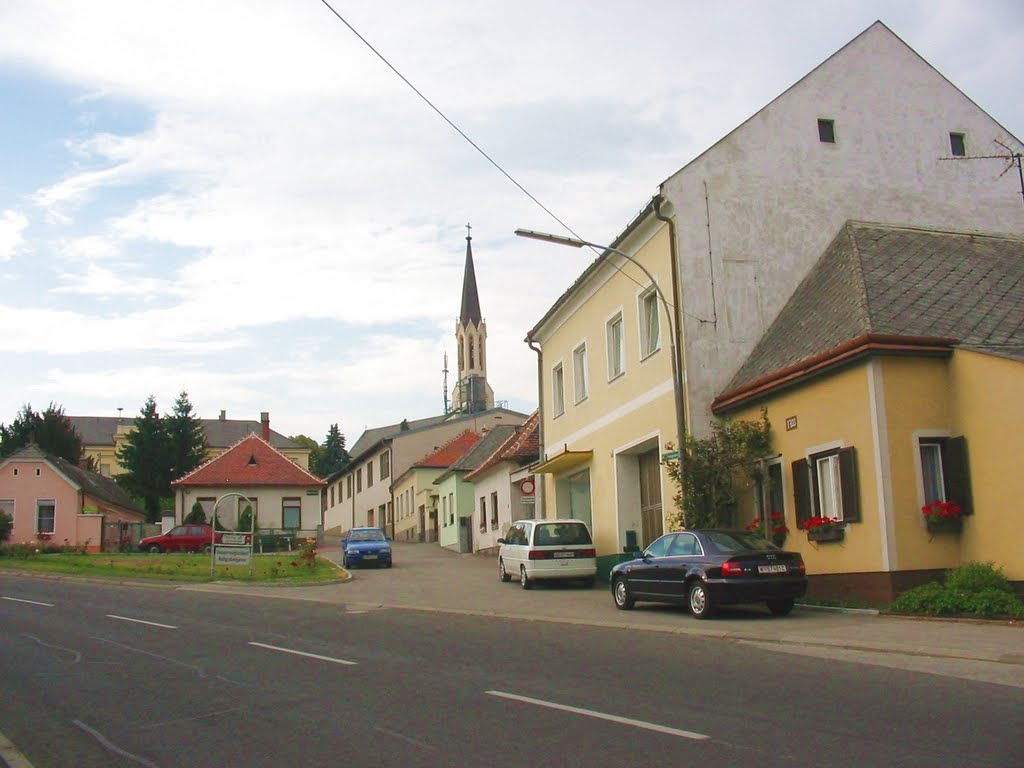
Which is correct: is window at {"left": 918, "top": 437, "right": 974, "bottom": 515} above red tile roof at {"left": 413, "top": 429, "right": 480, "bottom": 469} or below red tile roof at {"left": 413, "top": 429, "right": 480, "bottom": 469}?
below

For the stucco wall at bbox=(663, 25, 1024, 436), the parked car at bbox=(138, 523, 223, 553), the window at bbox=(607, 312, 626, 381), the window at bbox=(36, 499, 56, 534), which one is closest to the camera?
the stucco wall at bbox=(663, 25, 1024, 436)

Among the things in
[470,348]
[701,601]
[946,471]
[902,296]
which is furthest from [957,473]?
[470,348]

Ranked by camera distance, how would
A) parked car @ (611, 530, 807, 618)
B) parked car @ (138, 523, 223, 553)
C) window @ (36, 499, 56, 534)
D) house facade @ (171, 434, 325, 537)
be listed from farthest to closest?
1. house facade @ (171, 434, 325, 537)
2. window @ (36, 499, 56, 534)
3. parked car @ (138, 523, 223, 553)
4. parked car @ (611, 530, 807, 618)

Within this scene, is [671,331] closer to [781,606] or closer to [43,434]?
[781,606]

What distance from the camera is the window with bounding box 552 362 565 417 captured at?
32.0m

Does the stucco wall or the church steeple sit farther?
the church steeple

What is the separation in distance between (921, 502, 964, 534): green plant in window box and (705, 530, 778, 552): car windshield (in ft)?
7.89

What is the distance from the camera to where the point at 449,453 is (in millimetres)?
58500

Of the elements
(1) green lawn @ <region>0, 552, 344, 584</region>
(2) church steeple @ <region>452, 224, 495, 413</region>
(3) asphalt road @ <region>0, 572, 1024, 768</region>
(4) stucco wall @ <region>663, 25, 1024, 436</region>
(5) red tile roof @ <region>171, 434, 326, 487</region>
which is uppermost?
(2) church steeple @ <region>452, 224, 495, 413</region>

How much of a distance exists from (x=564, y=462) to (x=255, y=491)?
2941 cm

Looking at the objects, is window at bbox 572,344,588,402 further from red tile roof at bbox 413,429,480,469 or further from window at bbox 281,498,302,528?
window at bbox 281,498,302,528

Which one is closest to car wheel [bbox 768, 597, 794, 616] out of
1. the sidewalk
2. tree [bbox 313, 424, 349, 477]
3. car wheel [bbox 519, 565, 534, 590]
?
the sidewalk

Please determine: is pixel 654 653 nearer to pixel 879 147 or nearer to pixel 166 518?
pixel 879 147

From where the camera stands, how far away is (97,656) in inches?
514
